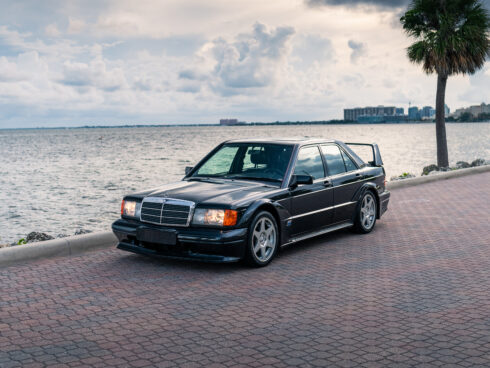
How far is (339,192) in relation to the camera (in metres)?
8.55

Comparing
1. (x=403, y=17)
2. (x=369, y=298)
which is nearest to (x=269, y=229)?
(x=369, y=298)

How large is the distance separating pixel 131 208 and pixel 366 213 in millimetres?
3899

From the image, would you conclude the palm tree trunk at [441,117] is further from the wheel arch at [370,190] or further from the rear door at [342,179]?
the rear door at [342,179]

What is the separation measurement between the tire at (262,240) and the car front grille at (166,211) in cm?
77

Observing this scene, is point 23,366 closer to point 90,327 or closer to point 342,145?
point 90,327

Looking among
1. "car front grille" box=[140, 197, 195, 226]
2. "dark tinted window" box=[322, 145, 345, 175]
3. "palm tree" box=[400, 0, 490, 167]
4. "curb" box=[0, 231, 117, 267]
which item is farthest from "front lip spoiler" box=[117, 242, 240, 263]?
"palm tree" box=[400, 0, 490, 167]

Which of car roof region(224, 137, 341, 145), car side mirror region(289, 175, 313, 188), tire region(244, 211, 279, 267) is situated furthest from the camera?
car roof region(224, 137, 341, 145)

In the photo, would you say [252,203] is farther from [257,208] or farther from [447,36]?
[447,36]

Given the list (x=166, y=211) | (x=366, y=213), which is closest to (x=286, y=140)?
(x=366, y=213)

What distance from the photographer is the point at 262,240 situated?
7.08m

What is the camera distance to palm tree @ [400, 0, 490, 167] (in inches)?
912

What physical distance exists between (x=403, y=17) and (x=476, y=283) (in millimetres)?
20695

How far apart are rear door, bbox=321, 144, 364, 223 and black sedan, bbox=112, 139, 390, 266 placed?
1 cm

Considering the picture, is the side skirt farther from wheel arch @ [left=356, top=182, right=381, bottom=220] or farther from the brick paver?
wheel arch @ [left=356, top=182, right=381, bottom=220]
